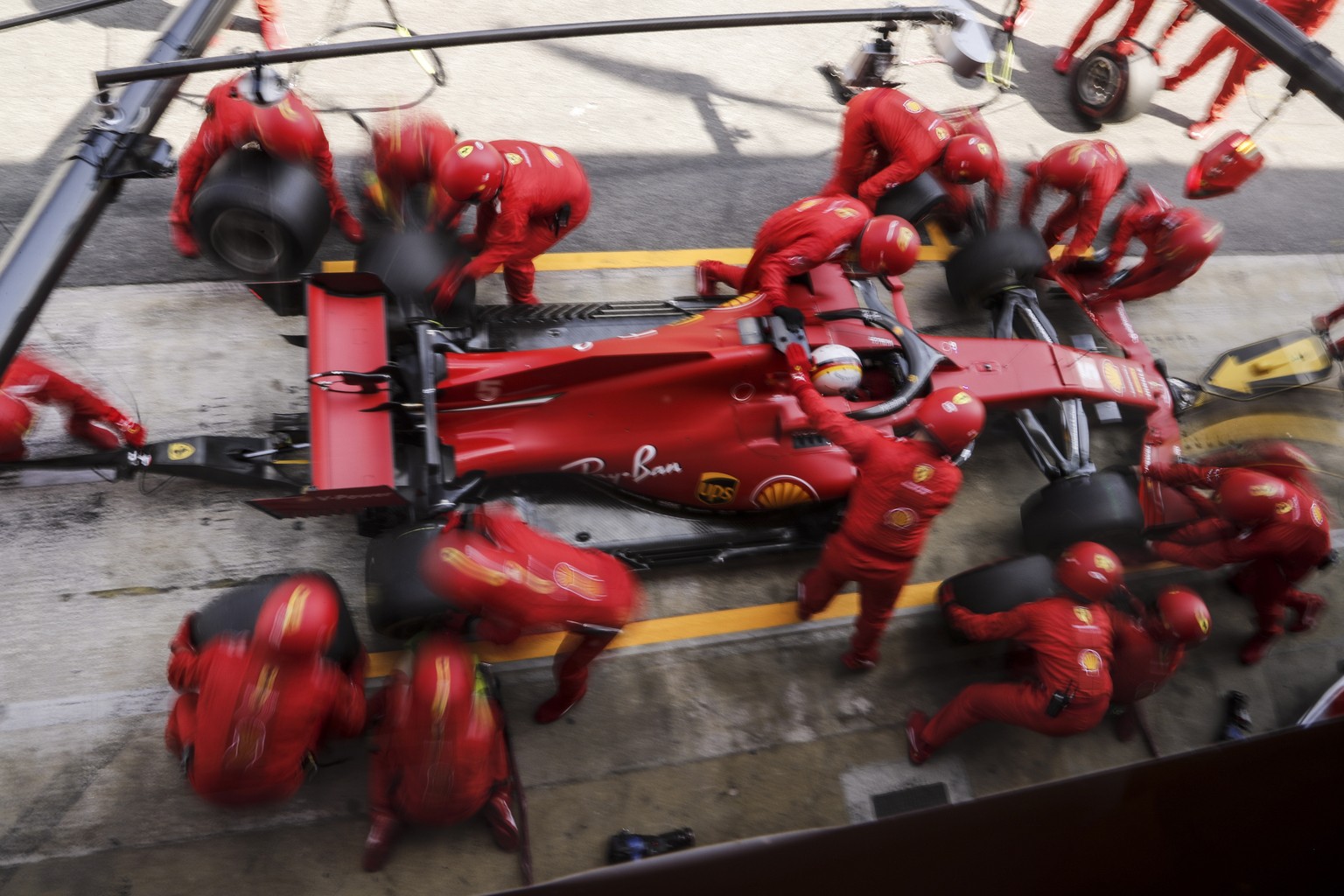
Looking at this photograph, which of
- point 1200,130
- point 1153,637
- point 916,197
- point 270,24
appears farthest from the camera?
point 1200,130

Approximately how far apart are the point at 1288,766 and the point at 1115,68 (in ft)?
24.9

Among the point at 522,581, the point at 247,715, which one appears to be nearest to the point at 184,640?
the point at 247,715

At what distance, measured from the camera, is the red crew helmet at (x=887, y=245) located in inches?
170

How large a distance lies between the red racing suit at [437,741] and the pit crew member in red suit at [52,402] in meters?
2.07

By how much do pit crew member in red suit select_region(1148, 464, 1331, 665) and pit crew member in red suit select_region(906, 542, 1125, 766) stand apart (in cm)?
92

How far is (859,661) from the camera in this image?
13.8 feet

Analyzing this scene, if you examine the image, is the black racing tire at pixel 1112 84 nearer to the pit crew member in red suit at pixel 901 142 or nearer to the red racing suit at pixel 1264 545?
the pit crew member in red suit at pixel 901 142

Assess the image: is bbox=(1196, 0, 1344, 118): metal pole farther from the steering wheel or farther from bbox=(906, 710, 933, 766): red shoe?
bbox=(906, 710, 933, 766): red shoe

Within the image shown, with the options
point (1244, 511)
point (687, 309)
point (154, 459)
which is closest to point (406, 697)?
point (154, 459)

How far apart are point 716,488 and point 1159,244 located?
11.7 feet

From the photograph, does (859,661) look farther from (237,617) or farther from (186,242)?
(186,242)

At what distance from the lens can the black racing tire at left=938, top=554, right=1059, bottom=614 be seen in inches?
154

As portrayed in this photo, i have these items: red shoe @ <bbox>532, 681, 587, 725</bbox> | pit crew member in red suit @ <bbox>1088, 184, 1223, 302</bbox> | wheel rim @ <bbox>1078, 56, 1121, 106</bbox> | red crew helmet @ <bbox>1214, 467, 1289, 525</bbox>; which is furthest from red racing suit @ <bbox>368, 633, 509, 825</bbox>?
wheel rim @ <bbox>1078, 56, 1121, 106</bbox>

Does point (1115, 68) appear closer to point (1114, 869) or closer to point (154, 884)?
point (1114, 869)
